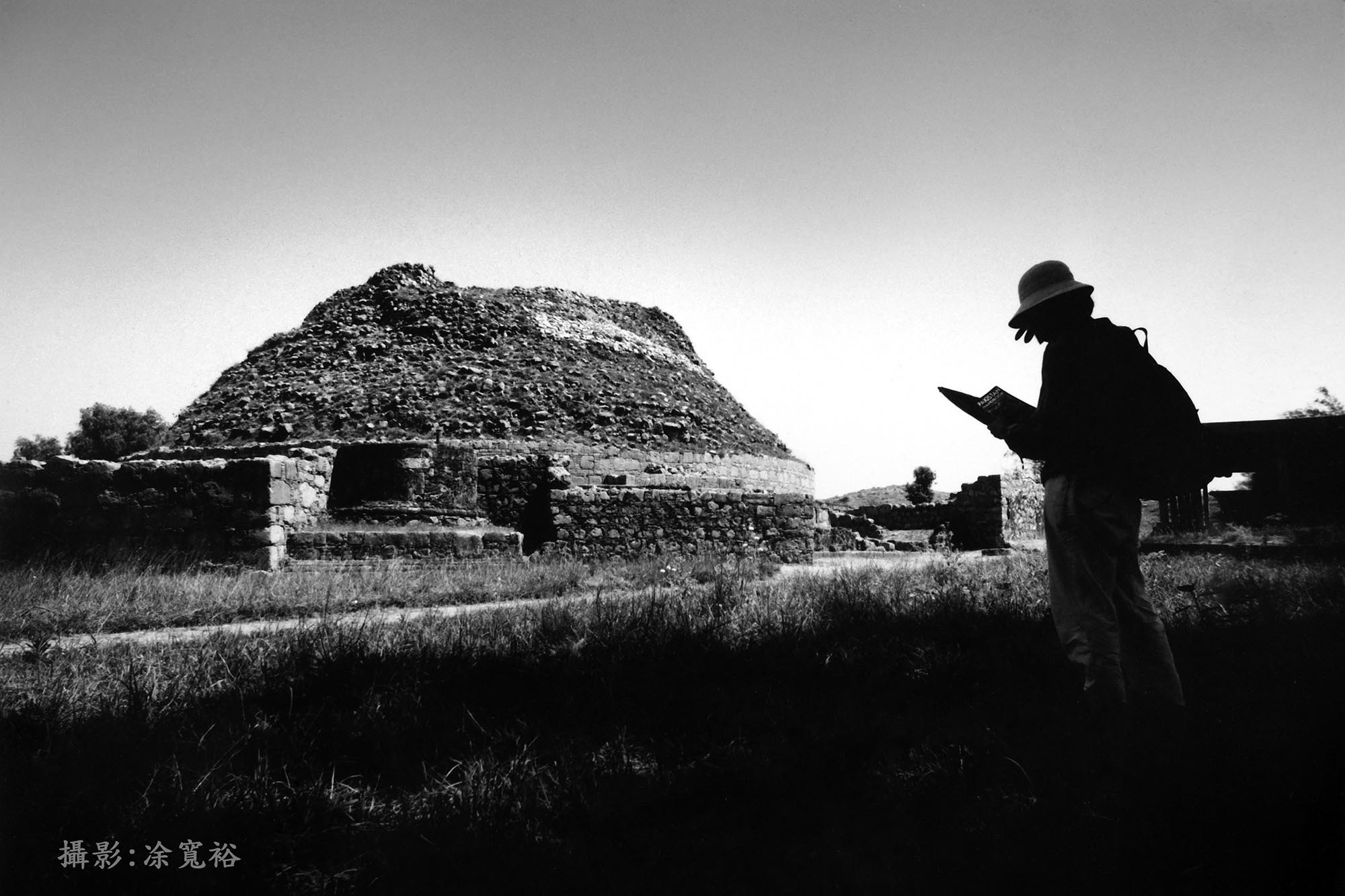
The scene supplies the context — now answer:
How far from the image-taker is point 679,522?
34.7 ft

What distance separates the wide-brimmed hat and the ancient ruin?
7632 millimetres

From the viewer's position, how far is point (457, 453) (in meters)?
10.9

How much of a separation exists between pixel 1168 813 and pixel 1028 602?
10.3 ft

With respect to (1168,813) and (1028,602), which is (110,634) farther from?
(1028,602)

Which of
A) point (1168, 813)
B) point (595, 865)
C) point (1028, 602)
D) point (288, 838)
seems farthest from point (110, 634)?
point (1028, 602)

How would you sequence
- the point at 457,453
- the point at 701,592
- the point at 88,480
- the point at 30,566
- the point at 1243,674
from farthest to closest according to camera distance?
the point at 457,453
the point at 88,480
the point at 30,566
the point at 701,592
the point at 1243,674

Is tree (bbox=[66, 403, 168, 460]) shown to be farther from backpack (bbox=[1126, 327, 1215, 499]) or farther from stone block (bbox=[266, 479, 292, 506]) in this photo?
backpack (bbox=[1126, 327, 1215, 499])

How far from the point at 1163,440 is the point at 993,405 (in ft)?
2.04

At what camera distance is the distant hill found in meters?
23.9

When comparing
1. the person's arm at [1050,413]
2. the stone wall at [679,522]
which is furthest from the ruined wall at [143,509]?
the person's arm at [1050,413]

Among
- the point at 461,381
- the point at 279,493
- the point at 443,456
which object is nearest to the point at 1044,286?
the point at 279,493

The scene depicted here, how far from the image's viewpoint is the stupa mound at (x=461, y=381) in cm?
1338

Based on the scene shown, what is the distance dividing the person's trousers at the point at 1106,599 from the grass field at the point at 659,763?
193 mm

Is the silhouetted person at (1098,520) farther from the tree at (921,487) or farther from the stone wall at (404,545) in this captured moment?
the tree at (921,487)
